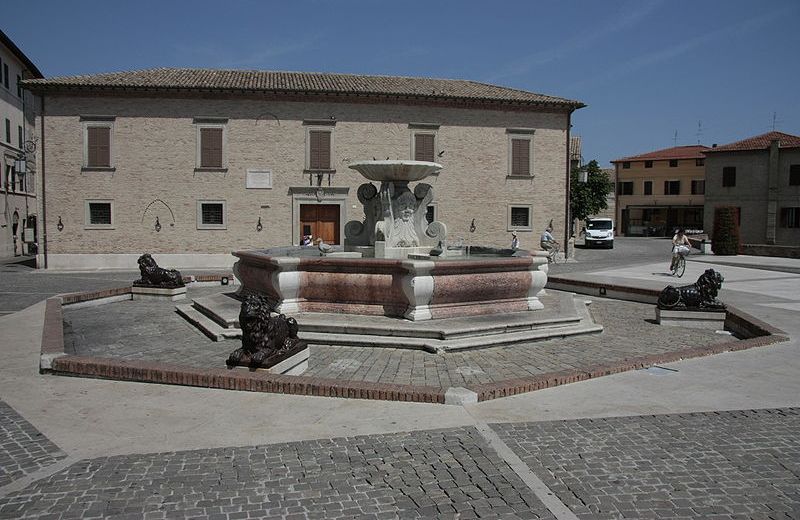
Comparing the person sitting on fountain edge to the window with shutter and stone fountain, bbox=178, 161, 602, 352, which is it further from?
stone fountain, bbox=178, 161, 602, 352

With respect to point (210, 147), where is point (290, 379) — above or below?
below

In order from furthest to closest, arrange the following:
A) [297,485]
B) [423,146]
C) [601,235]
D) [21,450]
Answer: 1. [601,235]
2. [423,146]
3. [21,450]
4. [297,485]

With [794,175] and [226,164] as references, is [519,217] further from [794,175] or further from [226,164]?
[794,175]

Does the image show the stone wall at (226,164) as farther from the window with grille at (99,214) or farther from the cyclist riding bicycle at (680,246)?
the cyclist riding bicycle at (680,246)

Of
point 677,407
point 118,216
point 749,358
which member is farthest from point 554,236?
point 677,407

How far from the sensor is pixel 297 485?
421 centimetres

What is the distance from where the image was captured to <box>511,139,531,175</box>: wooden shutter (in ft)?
94.1

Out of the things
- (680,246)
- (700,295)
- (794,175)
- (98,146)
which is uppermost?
(794,175)

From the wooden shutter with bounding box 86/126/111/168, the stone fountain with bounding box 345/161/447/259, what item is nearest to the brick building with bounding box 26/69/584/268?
the wooden shutter with bounding box 86/126/111/168

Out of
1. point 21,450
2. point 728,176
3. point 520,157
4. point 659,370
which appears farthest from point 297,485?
point 728,176

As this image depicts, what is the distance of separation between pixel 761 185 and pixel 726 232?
14523 mm

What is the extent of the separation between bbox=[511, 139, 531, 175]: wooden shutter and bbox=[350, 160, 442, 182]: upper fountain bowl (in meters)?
16.0

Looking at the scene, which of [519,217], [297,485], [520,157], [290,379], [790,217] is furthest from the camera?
[790,217]

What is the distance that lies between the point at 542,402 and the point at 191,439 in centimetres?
331
